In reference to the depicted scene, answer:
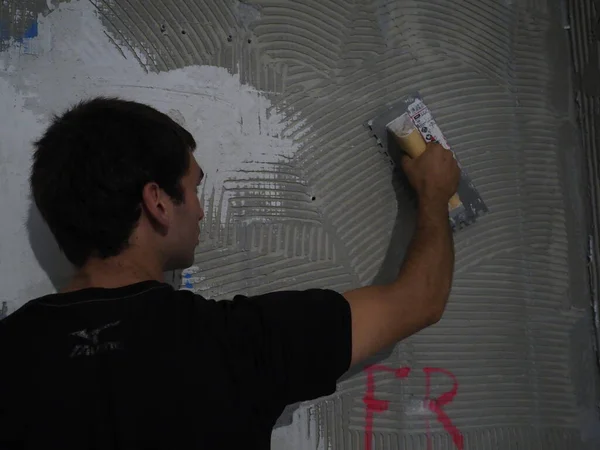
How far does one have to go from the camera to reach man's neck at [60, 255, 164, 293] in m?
0.75

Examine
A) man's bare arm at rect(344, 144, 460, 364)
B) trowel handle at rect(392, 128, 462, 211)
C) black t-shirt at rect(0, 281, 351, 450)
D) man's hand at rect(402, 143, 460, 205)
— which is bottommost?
black t-shirt at rect(0, 281, 351, 450)

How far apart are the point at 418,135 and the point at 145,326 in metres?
0.60

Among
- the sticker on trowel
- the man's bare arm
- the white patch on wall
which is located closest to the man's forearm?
the man's bare arm

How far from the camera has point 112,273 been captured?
755mm

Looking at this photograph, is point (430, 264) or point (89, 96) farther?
point (89, 96)

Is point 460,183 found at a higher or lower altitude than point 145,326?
higher

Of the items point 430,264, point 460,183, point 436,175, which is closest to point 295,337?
point 430,264

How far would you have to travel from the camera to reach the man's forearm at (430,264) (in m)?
0.86

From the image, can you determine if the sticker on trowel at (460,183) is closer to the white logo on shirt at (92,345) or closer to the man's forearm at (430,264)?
the man's forearm at (430,264)

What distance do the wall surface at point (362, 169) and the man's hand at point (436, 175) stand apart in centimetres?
9

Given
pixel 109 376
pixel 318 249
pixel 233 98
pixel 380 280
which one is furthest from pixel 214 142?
pixel 109 376

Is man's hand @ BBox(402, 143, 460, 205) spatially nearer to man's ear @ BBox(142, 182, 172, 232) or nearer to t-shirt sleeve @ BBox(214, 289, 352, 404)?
t-shirt sleeve @ BBox(214, 289, 352, 404)

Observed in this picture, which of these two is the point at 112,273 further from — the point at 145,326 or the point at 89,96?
the point at 89,96

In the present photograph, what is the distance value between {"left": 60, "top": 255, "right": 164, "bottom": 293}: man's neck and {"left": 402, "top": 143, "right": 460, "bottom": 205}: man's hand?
1.60 feet
